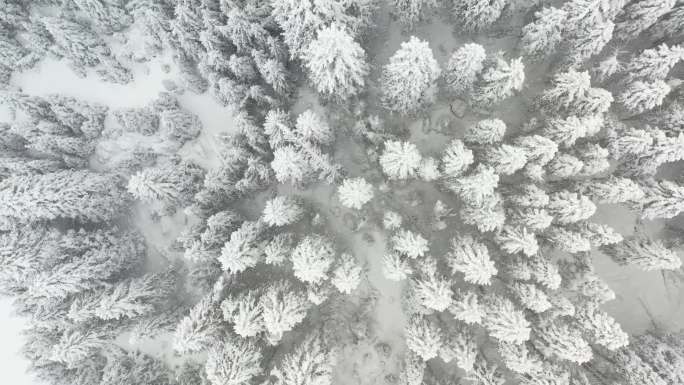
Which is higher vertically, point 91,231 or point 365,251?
point 365,251

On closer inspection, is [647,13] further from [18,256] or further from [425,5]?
[18,256]

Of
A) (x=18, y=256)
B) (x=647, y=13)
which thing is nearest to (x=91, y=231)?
(x=18, y=256)

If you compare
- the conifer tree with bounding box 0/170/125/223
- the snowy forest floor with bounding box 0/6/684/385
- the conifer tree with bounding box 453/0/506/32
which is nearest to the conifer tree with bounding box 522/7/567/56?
the conifer tree with bounding box 453/0/506/32

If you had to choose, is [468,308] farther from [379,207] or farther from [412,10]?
[412,10]

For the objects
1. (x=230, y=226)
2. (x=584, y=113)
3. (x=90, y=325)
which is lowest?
(x=90, y=325)

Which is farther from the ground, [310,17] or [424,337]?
[310,17]

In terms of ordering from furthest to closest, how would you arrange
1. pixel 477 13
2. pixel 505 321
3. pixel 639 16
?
pixel 477 13 < pixel 639 16 < pixel 505 321

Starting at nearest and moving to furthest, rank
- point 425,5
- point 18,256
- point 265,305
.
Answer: point 265,305 < point 18,256 < point 425,5

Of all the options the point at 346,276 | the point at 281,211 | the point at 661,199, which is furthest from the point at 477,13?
the point at 346,276
